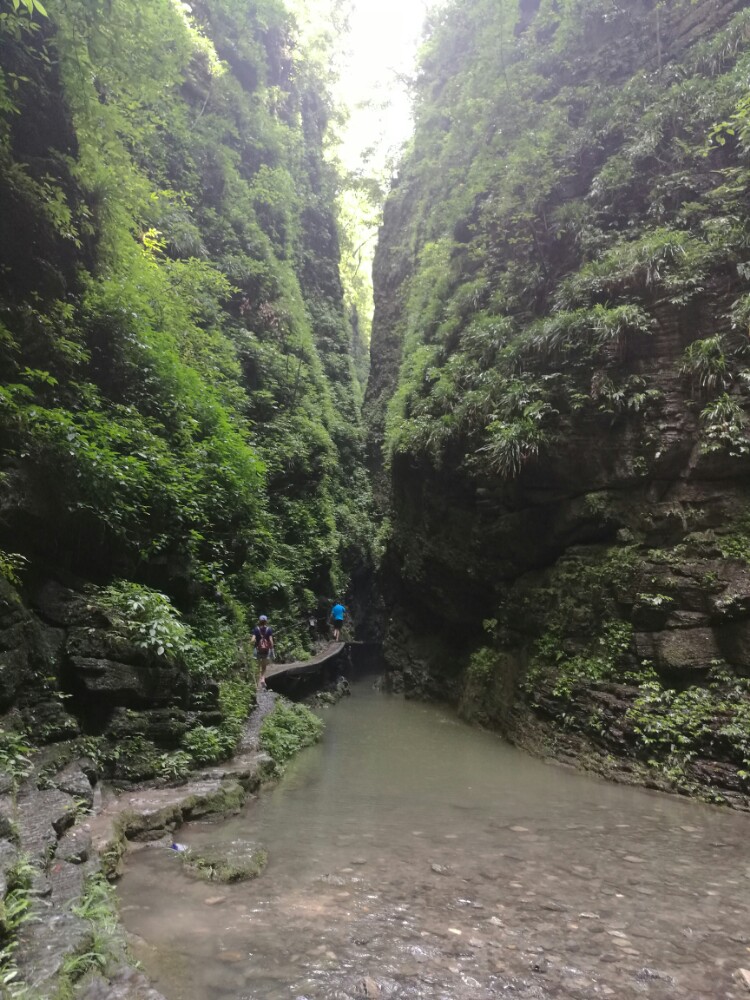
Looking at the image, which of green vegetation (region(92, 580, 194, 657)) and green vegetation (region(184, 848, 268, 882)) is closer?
green vegetation (region(184, 848, 268, 882))

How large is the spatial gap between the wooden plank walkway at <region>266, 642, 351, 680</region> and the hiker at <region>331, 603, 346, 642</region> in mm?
505

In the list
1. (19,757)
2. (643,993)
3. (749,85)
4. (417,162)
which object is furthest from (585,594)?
(417,162)

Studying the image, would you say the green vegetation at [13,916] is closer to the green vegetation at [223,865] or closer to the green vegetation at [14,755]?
the green vegetation at [14,755]

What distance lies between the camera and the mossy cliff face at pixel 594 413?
894 centimetres

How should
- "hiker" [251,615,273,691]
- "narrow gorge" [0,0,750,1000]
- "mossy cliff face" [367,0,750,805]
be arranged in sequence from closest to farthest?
"narrow gorge" [0,0,750,1000]
"mossy cliff face" [367,0,750,805]
"hiker" [251,615,273,691]

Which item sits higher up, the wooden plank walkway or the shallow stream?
the wooden plank walkway

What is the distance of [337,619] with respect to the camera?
19484 mm

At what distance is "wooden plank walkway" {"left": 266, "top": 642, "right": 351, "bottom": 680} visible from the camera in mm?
13638

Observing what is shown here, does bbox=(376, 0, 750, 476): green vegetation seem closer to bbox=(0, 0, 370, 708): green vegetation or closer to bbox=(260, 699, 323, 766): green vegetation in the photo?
bbox=(0, 0, 370, 708): green vegetation

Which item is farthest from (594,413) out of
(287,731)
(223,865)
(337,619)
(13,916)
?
(337,619)

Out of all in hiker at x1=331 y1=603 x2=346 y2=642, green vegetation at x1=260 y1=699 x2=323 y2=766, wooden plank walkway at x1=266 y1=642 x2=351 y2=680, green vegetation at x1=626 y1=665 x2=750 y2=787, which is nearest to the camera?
green vegetation at x1=626 y1=665 x2=750 y2=787

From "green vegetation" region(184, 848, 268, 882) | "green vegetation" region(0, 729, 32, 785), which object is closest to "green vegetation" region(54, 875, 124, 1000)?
"green vegetation" region(184, 848, 268, 882)

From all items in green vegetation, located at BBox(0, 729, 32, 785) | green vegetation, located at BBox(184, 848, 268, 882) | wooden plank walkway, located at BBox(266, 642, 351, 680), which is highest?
wooden plank walkway, located at BBox(266, 642, 351, 680)

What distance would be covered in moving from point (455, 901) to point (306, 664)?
11.4 meters
